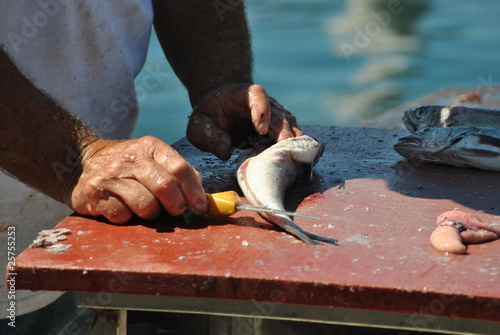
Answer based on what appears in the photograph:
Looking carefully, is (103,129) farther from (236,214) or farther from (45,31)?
(236,214)

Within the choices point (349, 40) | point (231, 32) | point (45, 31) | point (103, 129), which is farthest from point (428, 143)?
point (349, 40)

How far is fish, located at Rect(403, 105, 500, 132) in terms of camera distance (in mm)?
2682

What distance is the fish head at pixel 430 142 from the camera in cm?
247

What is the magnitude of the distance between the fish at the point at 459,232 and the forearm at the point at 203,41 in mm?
1292

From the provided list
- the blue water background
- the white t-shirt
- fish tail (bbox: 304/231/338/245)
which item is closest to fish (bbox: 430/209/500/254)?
fish tail (bbox: 304/231/338/245)

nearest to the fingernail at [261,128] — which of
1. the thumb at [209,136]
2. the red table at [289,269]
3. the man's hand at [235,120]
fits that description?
the man's hand at [235,120]

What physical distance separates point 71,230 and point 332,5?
10365 millimetres

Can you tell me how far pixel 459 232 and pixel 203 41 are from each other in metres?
1.66

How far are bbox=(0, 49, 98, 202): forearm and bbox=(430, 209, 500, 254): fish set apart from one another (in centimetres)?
104

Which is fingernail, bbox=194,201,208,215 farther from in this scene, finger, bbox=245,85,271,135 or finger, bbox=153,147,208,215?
finger, bbox=245,85,271,135

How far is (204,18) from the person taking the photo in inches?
122

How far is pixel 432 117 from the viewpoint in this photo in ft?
9.16

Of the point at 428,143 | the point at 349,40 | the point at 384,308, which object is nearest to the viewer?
the point at 384,308

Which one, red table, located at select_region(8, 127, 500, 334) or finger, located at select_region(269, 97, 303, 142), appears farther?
finger, located at select_region(269, 97, 303, 142)
